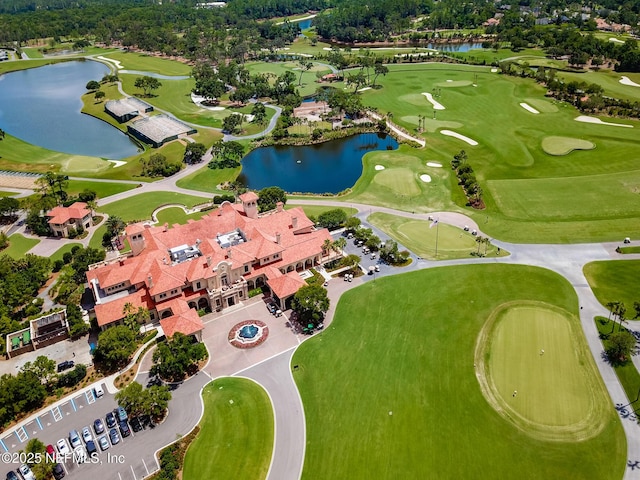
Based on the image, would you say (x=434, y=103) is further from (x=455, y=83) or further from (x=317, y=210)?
(x=317, y=210)

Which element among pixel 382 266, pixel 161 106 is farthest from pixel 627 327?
pixel 161 106

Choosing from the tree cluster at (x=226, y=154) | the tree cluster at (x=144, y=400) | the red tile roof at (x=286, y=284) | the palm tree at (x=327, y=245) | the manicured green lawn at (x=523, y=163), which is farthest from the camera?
the tree cluster at (x=226, y=154)

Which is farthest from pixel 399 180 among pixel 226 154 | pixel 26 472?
pixel 26 472

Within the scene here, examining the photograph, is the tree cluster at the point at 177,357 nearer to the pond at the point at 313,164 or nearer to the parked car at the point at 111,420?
the parked car at the point at 111,420

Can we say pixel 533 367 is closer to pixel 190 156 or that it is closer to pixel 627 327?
pixel 627 327

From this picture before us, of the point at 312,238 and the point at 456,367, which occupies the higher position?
the point at 312,238

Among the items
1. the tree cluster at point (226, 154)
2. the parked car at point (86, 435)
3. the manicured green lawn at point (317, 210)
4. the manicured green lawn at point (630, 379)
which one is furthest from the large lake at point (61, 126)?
the manicured green lawn at point (630, 379)

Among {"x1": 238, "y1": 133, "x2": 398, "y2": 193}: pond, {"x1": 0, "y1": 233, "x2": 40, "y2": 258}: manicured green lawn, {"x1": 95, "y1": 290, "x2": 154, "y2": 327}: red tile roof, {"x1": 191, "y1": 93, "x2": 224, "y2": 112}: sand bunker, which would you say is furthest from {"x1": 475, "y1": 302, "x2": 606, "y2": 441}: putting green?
{"x1": 191, "y1": 93, "x2": 224, "y2": 112}: sand bunker
